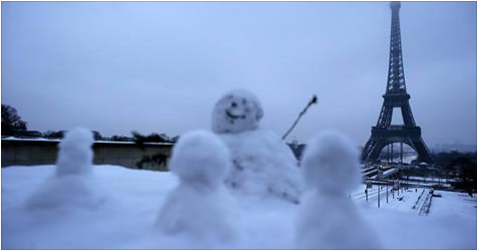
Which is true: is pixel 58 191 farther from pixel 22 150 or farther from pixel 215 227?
pixel 22 150

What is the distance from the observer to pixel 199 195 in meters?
3.11

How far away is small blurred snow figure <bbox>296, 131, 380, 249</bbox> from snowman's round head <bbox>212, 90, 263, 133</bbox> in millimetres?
2241

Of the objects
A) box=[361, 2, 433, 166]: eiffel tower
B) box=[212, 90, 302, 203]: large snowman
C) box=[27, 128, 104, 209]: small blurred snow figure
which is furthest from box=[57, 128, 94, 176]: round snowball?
box=[361, 2, 433, 166]: eiffel tower

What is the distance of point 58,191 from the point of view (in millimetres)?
4016

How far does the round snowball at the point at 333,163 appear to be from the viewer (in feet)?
8.55

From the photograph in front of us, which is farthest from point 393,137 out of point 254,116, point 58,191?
point 58,191

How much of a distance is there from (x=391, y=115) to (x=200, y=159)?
38.5m

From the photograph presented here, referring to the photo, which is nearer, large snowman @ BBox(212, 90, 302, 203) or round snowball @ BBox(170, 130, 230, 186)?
round snowball @ BBox(170, 130, 230, 186)

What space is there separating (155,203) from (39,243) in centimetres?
164

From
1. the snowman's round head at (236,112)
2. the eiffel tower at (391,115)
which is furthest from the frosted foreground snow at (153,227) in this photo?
the eiffel tower at (391,115)

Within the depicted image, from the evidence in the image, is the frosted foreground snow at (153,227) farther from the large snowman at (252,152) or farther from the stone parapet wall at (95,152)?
the stone parapet wall at (95,152)

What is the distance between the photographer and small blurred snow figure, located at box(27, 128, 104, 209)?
4.00m

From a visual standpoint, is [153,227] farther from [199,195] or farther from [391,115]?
[391,115]

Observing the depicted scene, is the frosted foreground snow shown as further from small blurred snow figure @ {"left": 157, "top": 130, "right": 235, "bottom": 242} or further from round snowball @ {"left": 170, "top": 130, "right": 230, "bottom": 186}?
round snowball @ {"left": 170, "top": 130, "right": 230, "bottom": 186}
